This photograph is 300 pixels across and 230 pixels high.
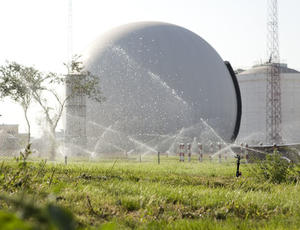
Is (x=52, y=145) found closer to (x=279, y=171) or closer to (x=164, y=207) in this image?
(x=279, y=171)

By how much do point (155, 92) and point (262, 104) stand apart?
1117 inches

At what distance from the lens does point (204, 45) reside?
87.7 feet

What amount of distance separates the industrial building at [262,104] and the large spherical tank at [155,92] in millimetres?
22725

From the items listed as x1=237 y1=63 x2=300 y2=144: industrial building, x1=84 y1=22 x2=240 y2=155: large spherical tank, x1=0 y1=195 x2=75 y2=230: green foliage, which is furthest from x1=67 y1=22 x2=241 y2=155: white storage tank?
x1=237 y1=63 x2=300 y2=144: industrial building

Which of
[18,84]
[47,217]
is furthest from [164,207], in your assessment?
[18,84]

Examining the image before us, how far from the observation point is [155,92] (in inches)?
869

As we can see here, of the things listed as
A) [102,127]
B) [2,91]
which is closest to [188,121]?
[102,127]

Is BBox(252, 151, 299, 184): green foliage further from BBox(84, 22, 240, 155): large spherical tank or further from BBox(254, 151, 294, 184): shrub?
BBox(84, 22, 240, 155): large spherical tank

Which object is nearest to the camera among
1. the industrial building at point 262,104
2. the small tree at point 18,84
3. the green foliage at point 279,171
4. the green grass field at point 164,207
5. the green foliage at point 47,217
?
the green foliage at point 47,217

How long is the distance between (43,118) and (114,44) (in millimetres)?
6343

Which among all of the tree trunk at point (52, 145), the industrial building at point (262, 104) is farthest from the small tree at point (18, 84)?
the industrial building at point (262, 104)

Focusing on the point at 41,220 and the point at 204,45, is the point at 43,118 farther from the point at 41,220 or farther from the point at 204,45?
the point at 41,220

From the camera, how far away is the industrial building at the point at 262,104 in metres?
46.7

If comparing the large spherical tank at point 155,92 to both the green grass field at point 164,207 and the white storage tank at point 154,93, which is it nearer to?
the white storage tank at point 154,93
